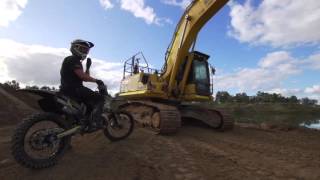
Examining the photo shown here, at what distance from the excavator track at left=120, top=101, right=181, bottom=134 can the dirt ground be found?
181cm

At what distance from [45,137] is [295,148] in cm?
638

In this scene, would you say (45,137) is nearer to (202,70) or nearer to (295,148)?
(295,148)

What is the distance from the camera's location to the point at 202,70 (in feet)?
47.1

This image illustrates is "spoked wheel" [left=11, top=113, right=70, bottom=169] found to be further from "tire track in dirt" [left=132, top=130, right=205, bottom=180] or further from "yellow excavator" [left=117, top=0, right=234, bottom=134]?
"yellow excavator" [left=117, top=0, right=234, bottom=134]

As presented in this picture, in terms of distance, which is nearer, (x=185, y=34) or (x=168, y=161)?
(x=168, y=161)

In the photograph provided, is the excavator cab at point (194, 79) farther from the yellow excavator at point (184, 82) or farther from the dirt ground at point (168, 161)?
the dirt ground at point (168, 161)

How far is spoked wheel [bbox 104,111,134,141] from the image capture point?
8577 mm

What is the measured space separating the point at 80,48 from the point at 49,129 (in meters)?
1.81

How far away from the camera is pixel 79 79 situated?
7273 mm

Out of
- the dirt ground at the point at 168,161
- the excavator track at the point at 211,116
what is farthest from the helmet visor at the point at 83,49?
the excavator track at the point at 211,116

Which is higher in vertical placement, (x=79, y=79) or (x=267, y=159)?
(x=79, y=79)

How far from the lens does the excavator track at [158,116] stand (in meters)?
11.4

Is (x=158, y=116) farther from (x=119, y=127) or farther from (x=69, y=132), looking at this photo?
(x=69, y=132)

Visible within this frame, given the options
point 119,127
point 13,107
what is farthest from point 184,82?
point 13,107
